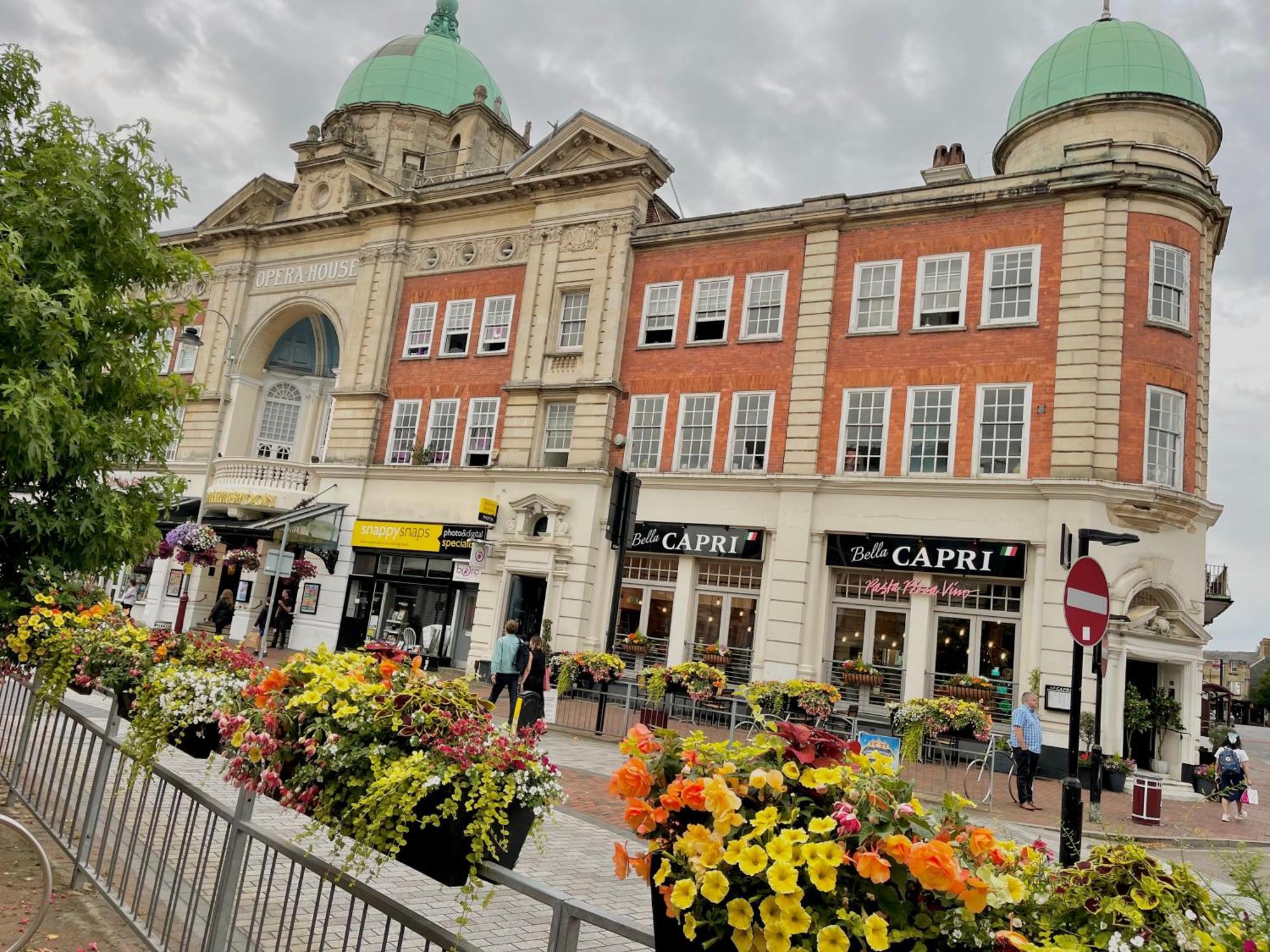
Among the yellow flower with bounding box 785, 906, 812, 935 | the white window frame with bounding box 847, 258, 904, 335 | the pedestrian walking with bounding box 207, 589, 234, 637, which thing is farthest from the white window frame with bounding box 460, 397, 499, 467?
the yellow flower with bounding box 785, 906, 812, 935

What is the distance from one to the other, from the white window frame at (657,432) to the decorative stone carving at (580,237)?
197 inches

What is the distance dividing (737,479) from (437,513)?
986 cm

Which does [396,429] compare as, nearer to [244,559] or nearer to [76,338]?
[244,559]

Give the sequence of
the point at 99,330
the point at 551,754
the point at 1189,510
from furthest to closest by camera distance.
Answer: the point at 1189,510
the point at 551,754
the point at 99,330

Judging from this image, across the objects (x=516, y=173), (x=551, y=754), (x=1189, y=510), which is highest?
(x=516, y=173)

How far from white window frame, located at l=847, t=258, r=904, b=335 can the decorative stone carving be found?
800 centimetres

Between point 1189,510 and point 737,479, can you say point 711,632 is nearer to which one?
point 737,479

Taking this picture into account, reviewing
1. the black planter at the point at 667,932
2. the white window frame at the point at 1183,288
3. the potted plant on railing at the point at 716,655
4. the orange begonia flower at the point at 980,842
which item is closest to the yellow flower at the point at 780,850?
the black planter at the point at 667,932

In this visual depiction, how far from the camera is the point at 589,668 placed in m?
18.0

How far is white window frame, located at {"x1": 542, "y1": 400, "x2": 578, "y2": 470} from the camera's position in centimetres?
2589

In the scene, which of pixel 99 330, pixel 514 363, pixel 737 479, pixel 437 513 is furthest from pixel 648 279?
pixel 99 330

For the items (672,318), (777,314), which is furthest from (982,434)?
(672,318)

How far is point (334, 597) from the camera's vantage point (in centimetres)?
2839

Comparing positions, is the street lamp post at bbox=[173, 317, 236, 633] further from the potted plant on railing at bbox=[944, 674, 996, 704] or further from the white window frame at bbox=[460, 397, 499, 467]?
the potted plant on railing at bbox=[944, 674, 996, 704]
